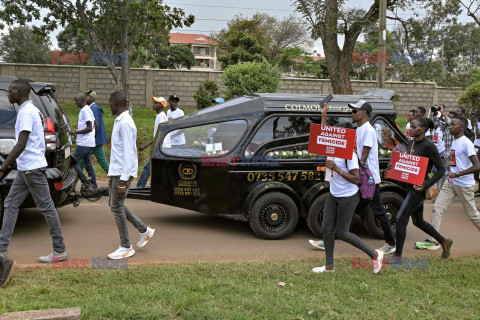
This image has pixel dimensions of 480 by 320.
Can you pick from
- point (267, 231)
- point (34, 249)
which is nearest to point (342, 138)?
point (267, 231)

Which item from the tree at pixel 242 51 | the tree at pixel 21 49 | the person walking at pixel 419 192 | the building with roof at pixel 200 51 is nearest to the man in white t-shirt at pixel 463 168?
the person walking at pixel 419 192

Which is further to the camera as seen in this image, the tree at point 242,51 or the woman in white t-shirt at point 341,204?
the tree at point 242,51

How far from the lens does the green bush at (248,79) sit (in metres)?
14.7

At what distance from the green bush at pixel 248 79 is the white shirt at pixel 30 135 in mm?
9567

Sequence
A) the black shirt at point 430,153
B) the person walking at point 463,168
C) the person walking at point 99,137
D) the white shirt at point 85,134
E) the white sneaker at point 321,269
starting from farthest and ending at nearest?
the person walking at point 99,137, the white shirt at point 85,134, the person walking at point 463,168, the black shirt at point 430,153, the white sneaker at point 321,269

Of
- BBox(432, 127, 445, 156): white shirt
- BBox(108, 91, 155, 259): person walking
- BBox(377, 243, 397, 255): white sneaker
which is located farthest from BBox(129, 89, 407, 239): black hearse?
BBox(432, 127, 445, 156): white shirt

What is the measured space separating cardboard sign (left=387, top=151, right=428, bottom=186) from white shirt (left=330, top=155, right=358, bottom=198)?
0.99 m

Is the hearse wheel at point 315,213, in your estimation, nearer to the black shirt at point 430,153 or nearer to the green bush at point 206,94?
the black shirt at point 430,153

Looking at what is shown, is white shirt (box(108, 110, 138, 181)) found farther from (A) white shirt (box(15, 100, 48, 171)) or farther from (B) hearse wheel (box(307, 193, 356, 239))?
(B) hearse wheel (box(307, 193, 356, 239))

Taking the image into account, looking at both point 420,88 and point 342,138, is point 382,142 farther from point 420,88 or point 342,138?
point 420,88

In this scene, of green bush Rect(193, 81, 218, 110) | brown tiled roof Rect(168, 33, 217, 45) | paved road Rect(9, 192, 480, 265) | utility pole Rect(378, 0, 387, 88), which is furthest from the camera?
brown tiled roof Rect(168, 33, 217, 45)

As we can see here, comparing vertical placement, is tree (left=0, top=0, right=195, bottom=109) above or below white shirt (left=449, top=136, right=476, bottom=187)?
above

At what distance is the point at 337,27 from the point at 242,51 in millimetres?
7611

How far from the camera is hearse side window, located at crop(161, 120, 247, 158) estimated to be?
6824 millimetres
